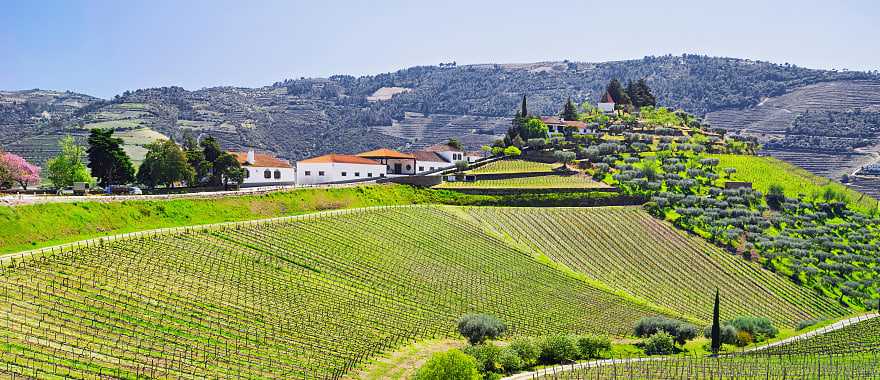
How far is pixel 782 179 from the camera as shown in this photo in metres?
129

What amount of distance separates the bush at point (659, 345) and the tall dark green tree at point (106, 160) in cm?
5395

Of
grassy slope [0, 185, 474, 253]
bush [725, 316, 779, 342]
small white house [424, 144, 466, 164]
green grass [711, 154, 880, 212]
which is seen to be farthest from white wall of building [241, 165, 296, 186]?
green grass [711, 154, 880, 212]

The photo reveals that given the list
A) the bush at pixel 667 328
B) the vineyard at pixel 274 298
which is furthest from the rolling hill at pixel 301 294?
the bush at pixel 667 328

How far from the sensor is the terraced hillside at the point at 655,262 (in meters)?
86.3

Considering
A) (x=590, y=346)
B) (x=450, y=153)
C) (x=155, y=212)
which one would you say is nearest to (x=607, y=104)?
(x=450, y=153)

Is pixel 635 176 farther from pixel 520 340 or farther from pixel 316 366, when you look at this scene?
pixel 316 366

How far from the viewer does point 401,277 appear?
71.1 meters

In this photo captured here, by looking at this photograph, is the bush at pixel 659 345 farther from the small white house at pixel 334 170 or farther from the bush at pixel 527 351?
the small white house at pixel 334 170

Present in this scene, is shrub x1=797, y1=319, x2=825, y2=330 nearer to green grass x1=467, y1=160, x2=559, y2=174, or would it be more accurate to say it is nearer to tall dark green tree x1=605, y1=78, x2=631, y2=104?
green grass x1=467, y1=160, x2=559, y2=174

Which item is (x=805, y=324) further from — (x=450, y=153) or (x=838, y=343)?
(x=450, y=153)

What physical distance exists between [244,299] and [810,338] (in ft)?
142

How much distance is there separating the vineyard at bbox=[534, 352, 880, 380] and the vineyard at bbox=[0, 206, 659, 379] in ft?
32.8

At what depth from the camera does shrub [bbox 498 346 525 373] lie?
5247 centimetres

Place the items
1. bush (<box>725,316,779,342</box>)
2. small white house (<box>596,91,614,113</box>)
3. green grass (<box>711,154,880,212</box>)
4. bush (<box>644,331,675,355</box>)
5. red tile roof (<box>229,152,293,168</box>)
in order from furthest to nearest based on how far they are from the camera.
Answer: small white house (<box>596,91,614,113</box>), green grass (<box>711,154,880,212</box>), red tile roof (<box>229,152,293,168</box>), bush (<box>725,316,779,342</box>), bush (<box>644,331,675,355</box>)
